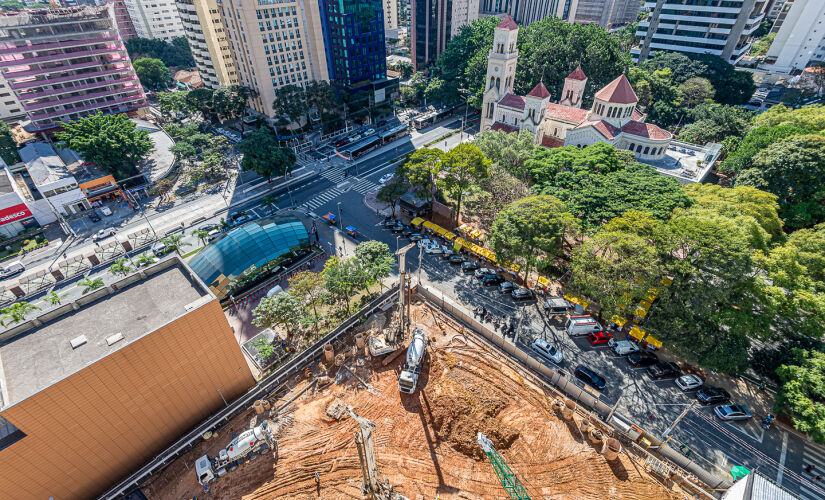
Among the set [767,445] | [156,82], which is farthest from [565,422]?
[156,82]

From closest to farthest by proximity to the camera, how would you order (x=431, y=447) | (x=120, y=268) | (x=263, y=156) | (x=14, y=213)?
(x=431, y=447) < (x=120, y=268) < (x=14, y=213) < (x=263, y=156)

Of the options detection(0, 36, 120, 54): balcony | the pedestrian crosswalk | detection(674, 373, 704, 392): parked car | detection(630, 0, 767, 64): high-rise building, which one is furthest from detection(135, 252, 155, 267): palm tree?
detection(630, 0, 767, 64): high-rise building

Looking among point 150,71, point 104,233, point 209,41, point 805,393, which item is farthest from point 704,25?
point 150,71

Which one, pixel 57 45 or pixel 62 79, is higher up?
pixel 57 45

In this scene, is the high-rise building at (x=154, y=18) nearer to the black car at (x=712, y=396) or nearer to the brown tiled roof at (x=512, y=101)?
the brown tiled roof at (x=512, y=101)

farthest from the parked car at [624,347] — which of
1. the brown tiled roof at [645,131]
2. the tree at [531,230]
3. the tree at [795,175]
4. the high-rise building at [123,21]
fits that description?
the high-rise building at [123,21]

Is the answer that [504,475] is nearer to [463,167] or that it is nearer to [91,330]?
[91,330]

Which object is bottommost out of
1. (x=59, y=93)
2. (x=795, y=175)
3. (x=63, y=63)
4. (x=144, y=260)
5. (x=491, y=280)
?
(x=491, y=280)
